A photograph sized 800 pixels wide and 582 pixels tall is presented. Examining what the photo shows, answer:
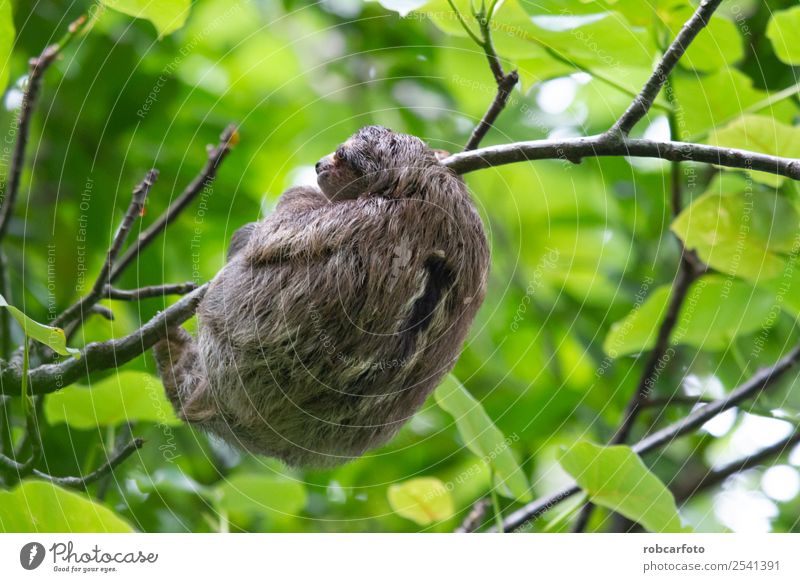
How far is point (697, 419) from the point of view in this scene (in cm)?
275

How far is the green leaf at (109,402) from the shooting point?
2.25m

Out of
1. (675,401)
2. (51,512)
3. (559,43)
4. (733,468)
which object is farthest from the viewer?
(733,468)

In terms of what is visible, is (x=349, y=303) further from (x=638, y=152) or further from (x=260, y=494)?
(x=260, y=494)

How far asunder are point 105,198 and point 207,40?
786 millimetres

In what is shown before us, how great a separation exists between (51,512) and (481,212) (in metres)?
1.46

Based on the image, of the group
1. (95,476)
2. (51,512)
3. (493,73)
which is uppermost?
(493,73)

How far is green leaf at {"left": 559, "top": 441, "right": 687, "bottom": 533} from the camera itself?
6.68ft

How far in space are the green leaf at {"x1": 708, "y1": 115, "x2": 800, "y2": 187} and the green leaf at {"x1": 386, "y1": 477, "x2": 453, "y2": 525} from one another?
4.50 ft

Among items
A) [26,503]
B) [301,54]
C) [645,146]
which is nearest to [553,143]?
[645,146]

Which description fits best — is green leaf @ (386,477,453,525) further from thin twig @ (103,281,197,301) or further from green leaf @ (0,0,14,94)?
green leaf @ (0,0,14,94)

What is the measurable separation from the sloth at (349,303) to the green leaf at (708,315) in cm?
83

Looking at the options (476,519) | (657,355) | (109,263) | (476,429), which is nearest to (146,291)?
(109,263)

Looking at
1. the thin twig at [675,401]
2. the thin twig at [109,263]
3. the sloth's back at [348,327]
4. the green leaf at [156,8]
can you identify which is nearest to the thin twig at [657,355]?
the thin twig at [675,401]

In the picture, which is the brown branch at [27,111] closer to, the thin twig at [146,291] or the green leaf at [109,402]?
the thin twig at [146,291]
